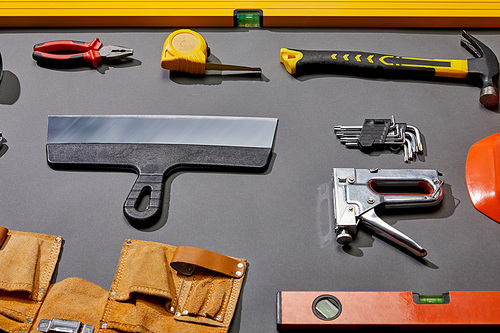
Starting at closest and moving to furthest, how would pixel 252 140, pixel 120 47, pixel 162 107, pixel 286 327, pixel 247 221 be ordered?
pixel 286 327 < pixel 247 221 < pixel 252 140 < pixel 162 107 < pixel 120 47

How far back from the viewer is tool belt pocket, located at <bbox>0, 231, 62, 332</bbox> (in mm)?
1249

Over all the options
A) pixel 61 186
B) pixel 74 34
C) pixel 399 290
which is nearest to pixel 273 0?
pixel 74 34

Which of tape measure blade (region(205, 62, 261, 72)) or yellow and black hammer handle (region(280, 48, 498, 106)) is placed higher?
yellow and black hammer handle (region(280, 48, 498, 106))

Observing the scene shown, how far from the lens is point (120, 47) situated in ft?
5.86

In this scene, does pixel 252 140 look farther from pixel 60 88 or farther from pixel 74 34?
pixel 74 34

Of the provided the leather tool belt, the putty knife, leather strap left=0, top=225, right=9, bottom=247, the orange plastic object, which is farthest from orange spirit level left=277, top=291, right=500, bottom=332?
leather strap left=0, top=225, right=9, bottom=247

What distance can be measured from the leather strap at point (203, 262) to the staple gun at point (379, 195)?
0.30 m

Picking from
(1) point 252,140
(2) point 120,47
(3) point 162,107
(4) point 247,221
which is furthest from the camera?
(2) point 120,47

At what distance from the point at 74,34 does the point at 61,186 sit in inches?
27.2

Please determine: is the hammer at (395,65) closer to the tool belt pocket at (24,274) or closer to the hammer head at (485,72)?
the hammer head at (485,72)

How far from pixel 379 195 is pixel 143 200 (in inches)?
27.5

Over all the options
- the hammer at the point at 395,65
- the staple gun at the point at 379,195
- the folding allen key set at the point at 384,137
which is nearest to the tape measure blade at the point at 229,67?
the hammer at the point at 395,65

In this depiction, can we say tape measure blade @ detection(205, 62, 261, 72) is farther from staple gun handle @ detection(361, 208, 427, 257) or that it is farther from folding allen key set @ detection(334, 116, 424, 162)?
staple gun handle @ detection(361, 208, 427, 257)

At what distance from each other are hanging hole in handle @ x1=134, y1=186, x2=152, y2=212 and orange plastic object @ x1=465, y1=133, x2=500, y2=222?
3.17 ft
